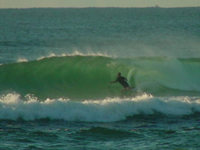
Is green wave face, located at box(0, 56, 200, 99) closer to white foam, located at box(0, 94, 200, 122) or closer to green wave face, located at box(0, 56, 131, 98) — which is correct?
green wave face, located at box(0, 56, 131, 98)

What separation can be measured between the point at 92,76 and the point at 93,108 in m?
6.28

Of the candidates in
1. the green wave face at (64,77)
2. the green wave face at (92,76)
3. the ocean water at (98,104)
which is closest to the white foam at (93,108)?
the ocean water at (98,104)

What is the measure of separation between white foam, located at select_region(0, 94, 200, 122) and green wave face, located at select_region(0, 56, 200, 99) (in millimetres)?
3369

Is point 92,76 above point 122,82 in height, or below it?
above

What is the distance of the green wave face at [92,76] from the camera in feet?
83.6

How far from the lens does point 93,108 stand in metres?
20.6

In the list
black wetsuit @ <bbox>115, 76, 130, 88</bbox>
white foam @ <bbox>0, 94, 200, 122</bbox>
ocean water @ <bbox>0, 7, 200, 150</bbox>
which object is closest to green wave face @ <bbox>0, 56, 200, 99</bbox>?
ocean water @ <bbox>0, 7, 200, 150</bbox>

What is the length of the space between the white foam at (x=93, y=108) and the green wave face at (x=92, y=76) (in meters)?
3.37

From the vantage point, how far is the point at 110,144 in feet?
56.5

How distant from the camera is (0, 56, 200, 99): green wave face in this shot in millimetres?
25469

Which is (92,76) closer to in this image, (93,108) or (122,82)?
(122,82)

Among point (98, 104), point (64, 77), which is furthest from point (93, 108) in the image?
point (64, 77)

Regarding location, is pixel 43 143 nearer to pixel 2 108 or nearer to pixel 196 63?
pixel 2 108

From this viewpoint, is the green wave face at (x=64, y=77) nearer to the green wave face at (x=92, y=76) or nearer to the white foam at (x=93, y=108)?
the green wave face at (x=92, y=76)
